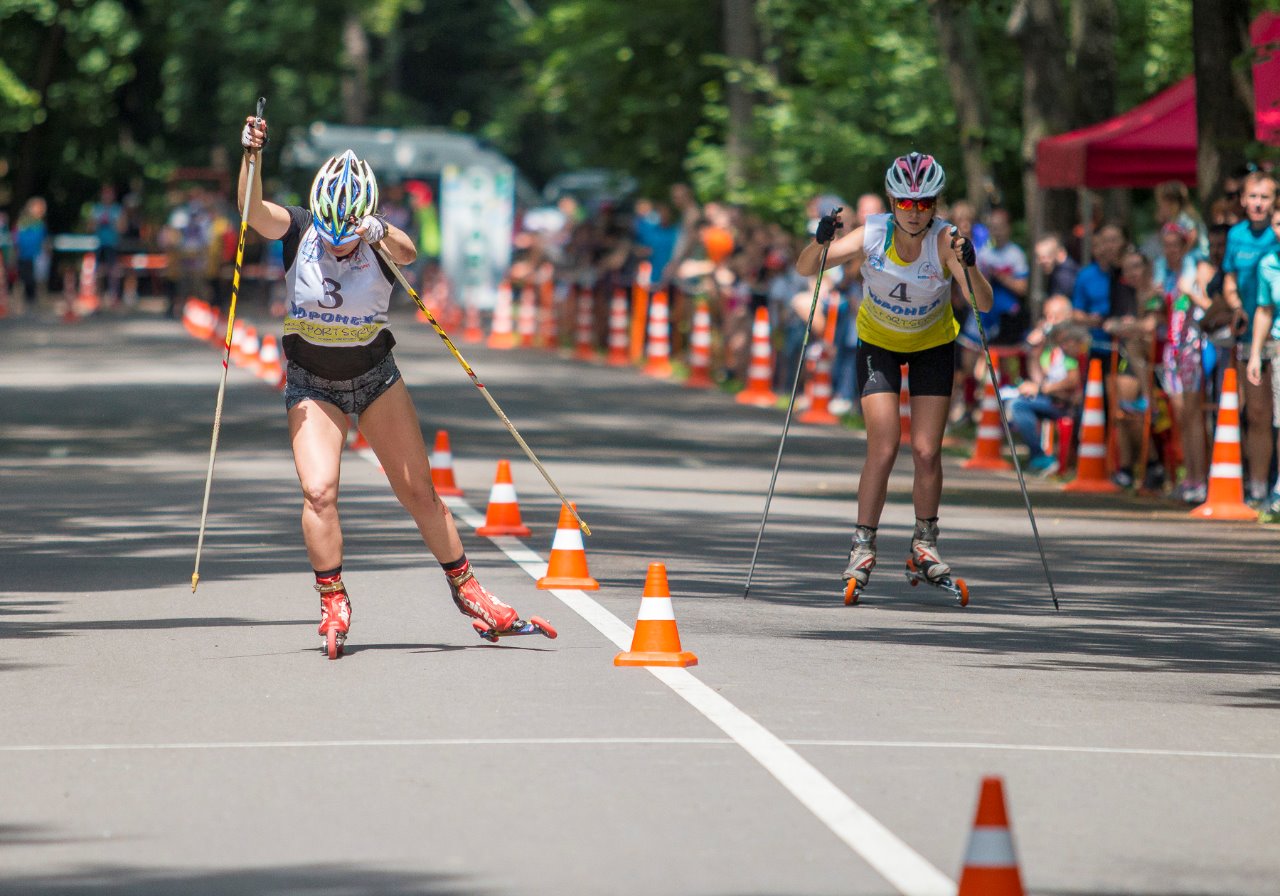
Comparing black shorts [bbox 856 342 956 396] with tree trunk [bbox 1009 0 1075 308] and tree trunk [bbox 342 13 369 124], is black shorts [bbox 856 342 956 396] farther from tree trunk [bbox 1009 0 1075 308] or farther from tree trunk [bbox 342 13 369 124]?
tree trunk [bbox 342 13 369 124]

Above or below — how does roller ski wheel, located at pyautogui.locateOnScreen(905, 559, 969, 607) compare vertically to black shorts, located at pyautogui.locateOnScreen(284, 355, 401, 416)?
below

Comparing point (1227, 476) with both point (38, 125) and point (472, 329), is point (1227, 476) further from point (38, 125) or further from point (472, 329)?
point (38, 125)

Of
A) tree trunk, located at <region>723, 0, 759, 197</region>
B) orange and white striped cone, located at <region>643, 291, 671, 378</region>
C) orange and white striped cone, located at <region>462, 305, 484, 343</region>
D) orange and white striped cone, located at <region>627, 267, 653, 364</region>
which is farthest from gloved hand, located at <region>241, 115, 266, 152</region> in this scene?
orange and white striped cone, located at <region>462, 305, 484, 343</region>

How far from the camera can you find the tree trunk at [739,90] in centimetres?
3919

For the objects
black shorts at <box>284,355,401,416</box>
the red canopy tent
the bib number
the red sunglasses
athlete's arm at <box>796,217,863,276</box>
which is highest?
the red canopy tent

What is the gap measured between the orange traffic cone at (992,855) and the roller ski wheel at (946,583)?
6.49 metres

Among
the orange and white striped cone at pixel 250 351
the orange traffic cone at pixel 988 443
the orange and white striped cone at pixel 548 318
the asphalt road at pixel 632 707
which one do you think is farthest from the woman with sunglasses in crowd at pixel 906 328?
the orange and white striped cone at pixel 548 318

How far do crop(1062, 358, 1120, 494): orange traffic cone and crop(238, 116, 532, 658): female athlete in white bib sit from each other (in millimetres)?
9012

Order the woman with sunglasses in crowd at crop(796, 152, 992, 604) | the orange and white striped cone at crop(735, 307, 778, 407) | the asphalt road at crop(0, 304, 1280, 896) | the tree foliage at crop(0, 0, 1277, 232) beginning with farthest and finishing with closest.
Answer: the tree foliage at crop(0, 0, 1277, 232), the orange and white striped cone at crop(735, 307, 778, 407), the woman with sunglasses in crowd at crop(796, 152, 992, 604), the asphalt road at crop(0, 304, 1280, 896)

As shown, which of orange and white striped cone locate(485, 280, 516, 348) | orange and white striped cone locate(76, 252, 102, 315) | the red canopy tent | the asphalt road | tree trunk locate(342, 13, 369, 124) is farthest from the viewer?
tree trunk locate(342, 13, 369, 124)

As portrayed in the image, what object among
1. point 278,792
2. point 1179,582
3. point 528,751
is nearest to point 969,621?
point 1179,582

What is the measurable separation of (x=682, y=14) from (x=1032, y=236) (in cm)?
1716

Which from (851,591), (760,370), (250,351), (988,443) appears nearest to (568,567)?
(851,591)

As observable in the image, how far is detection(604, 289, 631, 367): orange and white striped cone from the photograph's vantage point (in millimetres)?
35469
